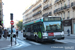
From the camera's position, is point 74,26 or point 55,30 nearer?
point 55,30

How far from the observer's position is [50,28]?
1406 cm

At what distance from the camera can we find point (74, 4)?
1427 inches

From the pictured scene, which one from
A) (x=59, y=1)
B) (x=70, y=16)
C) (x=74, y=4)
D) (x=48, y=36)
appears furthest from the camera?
(x=59, y=1)

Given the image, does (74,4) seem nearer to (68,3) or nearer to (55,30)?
(68,3)

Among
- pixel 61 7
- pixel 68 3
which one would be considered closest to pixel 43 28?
pixel 68 3

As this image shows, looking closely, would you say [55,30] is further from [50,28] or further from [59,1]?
[59,1]

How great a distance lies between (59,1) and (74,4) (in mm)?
8763

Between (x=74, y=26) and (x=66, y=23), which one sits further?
(x=66, y=23)

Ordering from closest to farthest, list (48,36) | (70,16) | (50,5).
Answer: (48,36), (70,16), (50,5)

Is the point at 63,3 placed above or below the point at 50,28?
above

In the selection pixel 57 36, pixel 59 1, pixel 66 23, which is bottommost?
pixel 57 36

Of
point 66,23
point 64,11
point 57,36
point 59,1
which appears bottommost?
point 57,36

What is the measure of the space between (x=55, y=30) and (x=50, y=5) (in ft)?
127

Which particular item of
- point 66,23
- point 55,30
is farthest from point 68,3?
point 55,30
